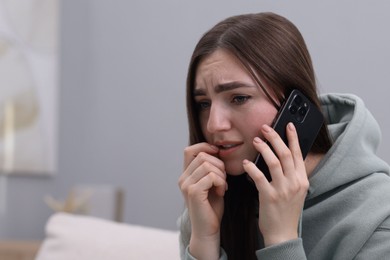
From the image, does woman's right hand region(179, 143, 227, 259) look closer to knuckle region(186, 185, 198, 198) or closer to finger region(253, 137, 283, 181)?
knuckle region(186, 185, 198, 198)

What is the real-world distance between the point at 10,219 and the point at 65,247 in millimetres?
881

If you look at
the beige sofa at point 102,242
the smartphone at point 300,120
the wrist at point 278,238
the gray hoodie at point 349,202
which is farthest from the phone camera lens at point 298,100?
the beige sofa at point 102,242

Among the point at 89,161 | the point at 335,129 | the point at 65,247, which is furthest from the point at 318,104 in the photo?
the point at 89,161

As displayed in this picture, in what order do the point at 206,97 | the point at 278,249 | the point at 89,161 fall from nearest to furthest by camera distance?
the point at 278,249, the point at 206,97, the point at 89,161

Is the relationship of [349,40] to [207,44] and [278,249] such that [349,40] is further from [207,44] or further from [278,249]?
[278,249]

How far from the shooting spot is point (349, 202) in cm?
120

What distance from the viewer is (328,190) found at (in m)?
1.22

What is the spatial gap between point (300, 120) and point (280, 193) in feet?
0.48

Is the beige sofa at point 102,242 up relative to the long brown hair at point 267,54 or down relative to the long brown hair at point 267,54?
down

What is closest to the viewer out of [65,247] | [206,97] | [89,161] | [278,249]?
[278,249]

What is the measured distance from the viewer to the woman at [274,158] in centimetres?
113

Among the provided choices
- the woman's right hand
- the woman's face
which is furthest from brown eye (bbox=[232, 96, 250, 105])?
the woman's right hand

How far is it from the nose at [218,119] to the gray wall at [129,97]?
63 cm

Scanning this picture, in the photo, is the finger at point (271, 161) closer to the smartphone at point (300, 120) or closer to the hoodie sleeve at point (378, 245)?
the smartphone at point (300, 120)
